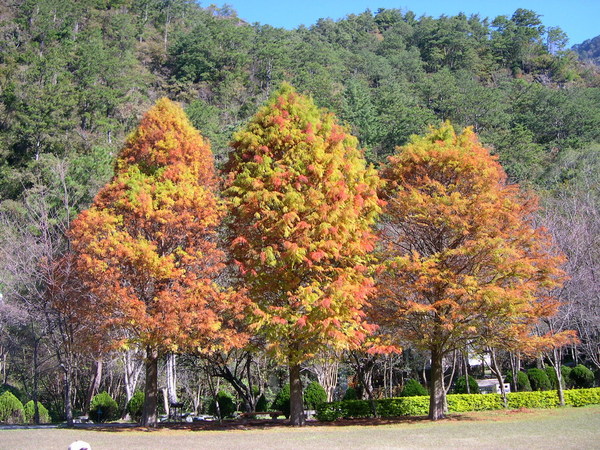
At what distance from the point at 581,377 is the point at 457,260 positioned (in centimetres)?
1301

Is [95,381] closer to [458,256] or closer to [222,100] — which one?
[458,256]

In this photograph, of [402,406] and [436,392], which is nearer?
[436,392]

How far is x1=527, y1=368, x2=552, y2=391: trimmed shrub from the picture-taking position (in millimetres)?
26031

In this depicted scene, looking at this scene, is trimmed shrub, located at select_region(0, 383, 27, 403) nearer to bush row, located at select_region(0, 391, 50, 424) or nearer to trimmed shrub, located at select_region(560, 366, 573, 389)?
bush row, located at select_region(0, 391, 50, 424)

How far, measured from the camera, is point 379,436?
14.3m

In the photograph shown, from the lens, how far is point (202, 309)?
1698cm

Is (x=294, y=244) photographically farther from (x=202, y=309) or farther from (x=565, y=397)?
(x=565, y=397)

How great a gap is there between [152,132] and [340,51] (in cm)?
6887

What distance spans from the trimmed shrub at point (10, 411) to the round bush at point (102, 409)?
3.30 m

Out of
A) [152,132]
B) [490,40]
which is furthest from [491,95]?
[152,132]

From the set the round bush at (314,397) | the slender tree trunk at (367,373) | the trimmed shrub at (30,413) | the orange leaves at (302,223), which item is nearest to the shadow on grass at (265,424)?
Result: the slender tree trunk at (367,373)

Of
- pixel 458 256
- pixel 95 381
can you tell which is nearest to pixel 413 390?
pixel 458 256

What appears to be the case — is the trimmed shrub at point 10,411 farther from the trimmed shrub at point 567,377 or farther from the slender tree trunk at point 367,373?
the trimmed shrub at point 567,377

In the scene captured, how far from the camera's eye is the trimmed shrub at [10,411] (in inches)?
950
